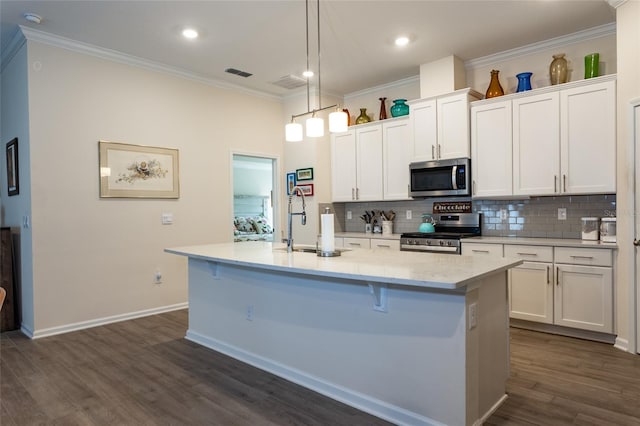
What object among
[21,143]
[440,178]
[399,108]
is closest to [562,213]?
[440,178]

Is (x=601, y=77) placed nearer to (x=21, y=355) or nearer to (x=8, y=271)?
(x=21, y=355)

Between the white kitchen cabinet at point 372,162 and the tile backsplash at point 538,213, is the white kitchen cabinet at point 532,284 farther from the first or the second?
the white kitchen cabinet at point 372,162

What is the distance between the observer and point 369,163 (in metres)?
5.32

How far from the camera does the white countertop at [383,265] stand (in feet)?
6.17

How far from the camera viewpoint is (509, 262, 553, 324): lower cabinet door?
3.67m

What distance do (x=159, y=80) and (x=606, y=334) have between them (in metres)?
5.19

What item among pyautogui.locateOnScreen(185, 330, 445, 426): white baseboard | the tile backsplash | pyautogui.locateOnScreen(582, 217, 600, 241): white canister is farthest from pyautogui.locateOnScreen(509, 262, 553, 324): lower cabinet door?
pyautogui.locateOnScreen(185, 330, 445, 426): white baseboard

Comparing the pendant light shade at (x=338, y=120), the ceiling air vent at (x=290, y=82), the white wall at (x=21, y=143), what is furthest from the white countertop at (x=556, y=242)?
the white wall at (x=21, y=143)

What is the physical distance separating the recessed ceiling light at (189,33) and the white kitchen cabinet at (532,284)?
3.63 m

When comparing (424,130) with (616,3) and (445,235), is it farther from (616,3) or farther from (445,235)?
(616,3)

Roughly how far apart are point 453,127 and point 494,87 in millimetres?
577

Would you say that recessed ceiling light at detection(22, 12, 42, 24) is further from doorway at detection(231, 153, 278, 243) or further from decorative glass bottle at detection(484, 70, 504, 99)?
doorway at detection(231, 153, 278, 243)

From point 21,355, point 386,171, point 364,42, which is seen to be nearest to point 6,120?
point 21,355

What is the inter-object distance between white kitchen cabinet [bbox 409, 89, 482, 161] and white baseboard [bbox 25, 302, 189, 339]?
3430 millimetres
